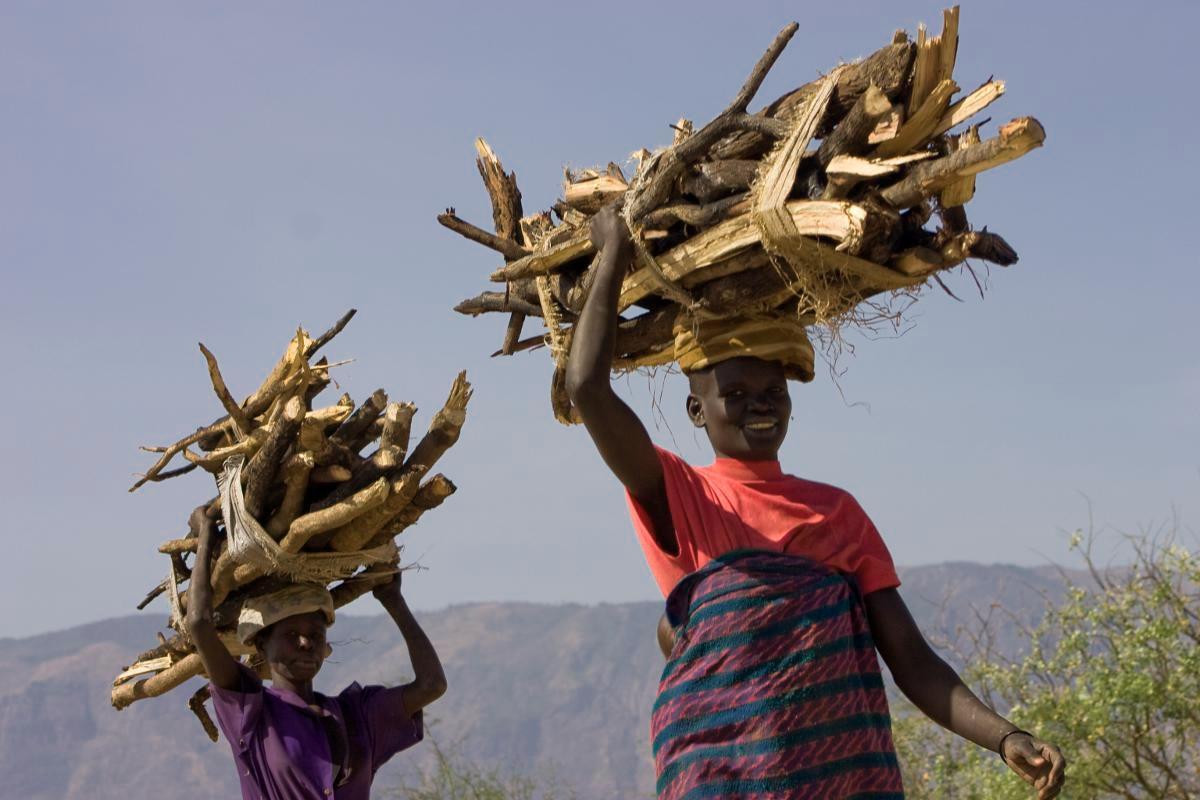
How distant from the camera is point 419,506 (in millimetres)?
4758

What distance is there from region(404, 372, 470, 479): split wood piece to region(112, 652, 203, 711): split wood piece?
3.93 ft

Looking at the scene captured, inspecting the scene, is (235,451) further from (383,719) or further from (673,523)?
(673,523)

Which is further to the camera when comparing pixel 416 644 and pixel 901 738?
pixel 901 738

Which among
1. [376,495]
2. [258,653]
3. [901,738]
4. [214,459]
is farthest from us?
[901,738]

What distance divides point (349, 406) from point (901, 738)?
8.20 meters

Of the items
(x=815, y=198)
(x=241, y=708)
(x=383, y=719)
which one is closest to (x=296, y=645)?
(x=241, y=708)

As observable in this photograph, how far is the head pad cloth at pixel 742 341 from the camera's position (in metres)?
3.49

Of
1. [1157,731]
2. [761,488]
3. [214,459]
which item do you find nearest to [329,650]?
[214,459]

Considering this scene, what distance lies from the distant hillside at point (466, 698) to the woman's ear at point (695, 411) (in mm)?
89044

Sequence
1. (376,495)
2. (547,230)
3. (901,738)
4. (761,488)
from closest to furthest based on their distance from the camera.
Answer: (761,488)
(547,230)
(376,495)
(901,738)

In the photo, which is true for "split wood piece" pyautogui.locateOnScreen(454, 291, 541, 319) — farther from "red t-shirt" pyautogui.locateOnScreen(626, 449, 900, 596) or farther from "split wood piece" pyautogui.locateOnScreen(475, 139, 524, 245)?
"red t-shirt" pyautogui.locateOnScreen(626, 449, 900, 596)

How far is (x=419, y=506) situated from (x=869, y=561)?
176 centimetres

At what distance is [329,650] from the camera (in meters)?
5.22

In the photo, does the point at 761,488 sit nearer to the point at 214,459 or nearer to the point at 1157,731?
the point at 214,459
